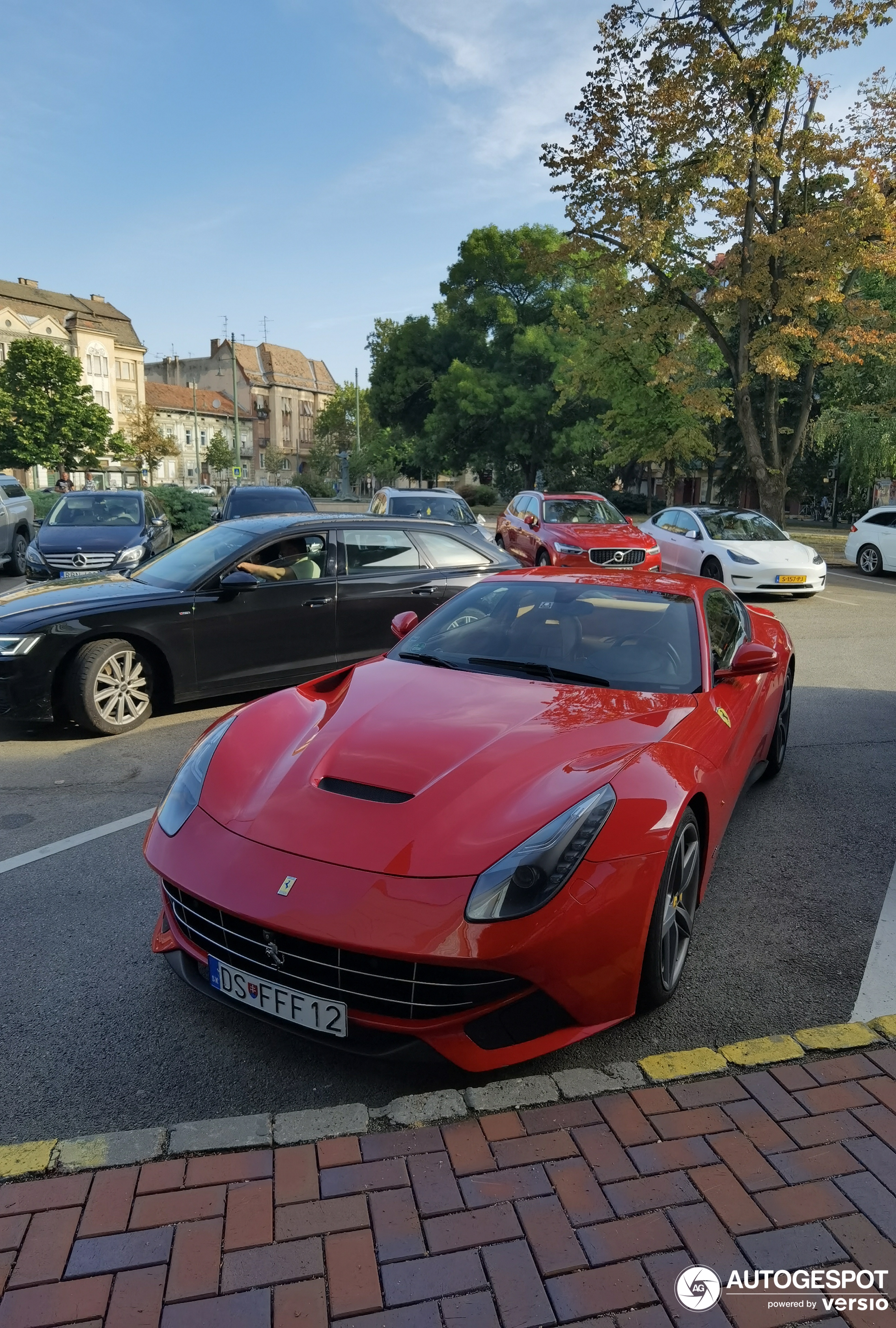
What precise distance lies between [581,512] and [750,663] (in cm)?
1289

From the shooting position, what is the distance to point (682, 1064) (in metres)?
2.75

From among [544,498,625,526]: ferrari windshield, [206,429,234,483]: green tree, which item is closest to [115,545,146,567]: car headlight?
[544,498,625,526]: ferrari windshield

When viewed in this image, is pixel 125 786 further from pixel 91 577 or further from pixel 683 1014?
pixel 683 1014

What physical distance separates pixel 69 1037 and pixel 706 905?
2.58 meters

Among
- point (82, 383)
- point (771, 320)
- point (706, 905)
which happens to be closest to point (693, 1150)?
point (706, 905)

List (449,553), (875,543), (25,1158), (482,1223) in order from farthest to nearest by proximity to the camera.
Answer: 1. (875,543)
2. (449,553)
3. (25,1158)
4. (482,1223)

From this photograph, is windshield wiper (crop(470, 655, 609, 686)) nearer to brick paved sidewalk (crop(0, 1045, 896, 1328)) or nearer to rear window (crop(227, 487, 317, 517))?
brick paved sidewalk (crop(0, 1045, 896, 1328))

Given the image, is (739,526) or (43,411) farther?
(43,411)

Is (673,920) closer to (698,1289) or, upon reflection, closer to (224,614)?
(698,1289)

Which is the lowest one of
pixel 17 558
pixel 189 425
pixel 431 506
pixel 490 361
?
pixel 17 558

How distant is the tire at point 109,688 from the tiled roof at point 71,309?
81.8 m

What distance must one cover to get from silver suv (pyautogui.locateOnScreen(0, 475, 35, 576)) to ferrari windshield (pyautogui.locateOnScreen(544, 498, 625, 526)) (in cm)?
937

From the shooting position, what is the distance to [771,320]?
20.7 meters

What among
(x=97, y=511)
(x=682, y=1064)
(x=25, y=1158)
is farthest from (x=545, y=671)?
(x=97, y=511)
